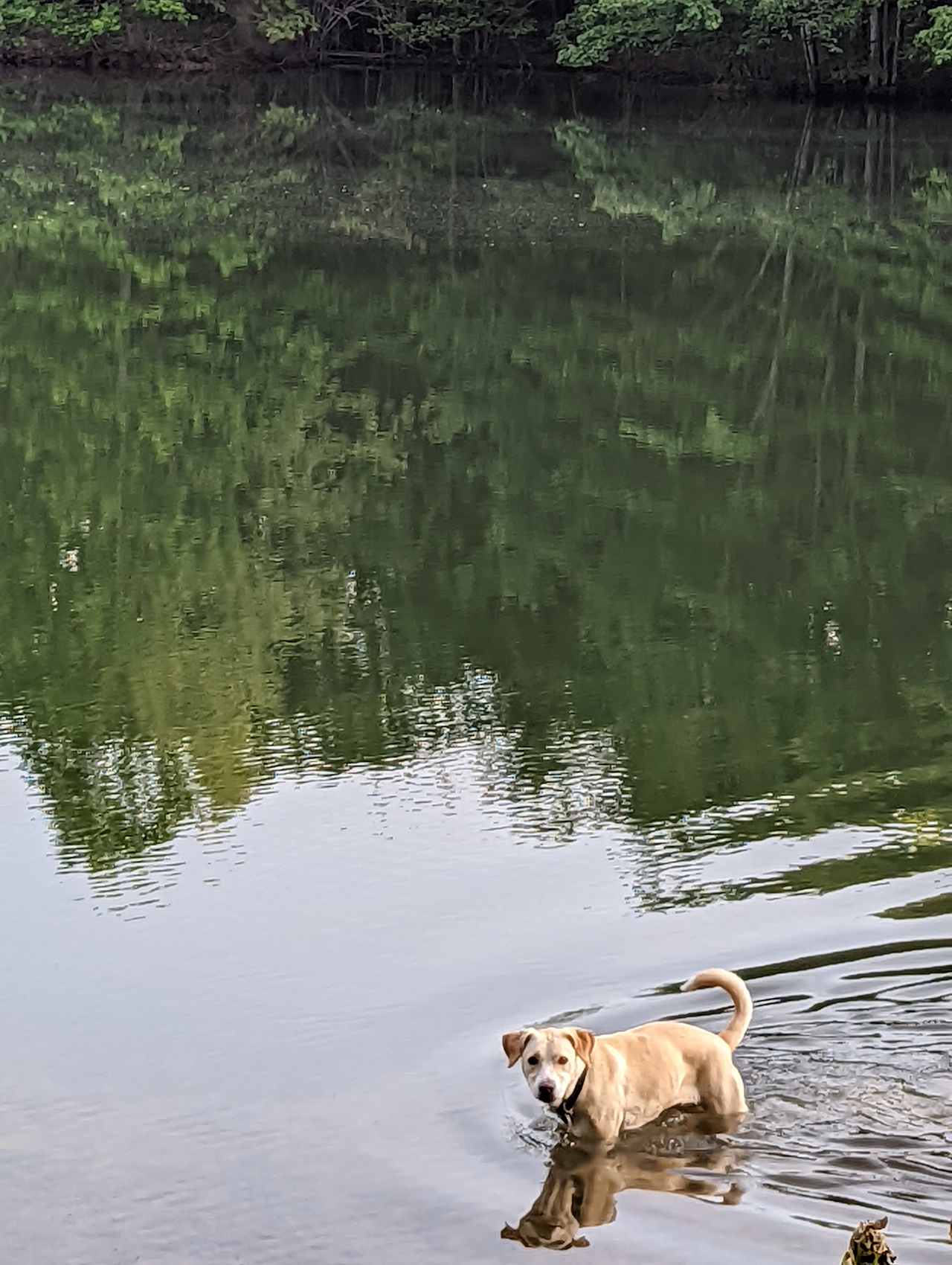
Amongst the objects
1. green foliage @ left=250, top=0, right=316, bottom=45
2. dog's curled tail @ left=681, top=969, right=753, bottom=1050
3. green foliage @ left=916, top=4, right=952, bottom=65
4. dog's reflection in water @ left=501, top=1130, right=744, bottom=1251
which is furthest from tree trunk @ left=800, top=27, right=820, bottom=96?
dog's reflection in water @ left=501, top=1130, right=744, bottom=1251

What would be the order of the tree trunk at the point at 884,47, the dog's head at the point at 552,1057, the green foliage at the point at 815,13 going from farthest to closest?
the tree trunk at the point at 884,47 < the green foliage at the point at 815,13 < the dog's head at the point at 552,1057

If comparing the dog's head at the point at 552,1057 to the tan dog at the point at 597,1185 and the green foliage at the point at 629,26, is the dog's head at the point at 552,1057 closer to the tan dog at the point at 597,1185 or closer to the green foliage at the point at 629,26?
the tan dog at the point at 597,1185

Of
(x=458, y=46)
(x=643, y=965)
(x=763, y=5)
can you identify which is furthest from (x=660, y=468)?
(x=458, y=46)

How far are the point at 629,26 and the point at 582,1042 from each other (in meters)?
43.2

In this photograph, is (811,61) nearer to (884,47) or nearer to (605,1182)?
(884,47)

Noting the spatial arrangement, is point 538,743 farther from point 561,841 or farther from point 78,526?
point 78,526

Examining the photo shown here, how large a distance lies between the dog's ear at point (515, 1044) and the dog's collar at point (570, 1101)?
0.17 metres

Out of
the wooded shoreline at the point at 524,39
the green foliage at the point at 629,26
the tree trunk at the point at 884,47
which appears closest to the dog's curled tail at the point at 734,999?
the wooded shoreline at the point at 524,39

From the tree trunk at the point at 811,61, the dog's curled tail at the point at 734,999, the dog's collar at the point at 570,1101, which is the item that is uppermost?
the tree trunk at the point at 811,61

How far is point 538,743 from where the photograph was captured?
28.7 feet

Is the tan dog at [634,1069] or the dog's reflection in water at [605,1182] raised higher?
the tan dog at [634,1069]

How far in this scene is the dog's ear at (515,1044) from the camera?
5000 mm

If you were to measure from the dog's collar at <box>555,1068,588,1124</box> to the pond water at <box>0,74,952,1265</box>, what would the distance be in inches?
7.9

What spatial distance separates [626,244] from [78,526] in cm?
1238
